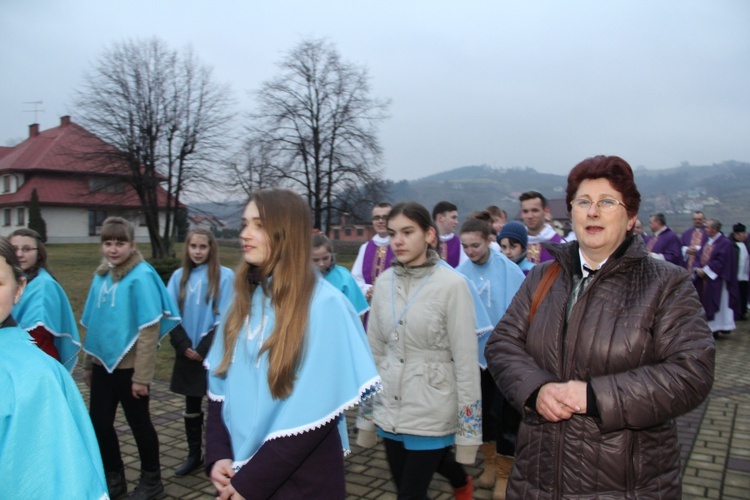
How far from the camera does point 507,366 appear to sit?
2.46 m

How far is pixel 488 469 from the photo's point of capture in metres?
5.00

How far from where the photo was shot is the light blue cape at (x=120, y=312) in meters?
4.52

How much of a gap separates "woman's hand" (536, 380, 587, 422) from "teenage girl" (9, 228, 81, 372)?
11.5 ft

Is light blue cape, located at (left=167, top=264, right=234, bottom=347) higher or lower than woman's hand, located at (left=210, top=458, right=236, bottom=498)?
higher

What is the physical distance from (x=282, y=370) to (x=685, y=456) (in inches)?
192

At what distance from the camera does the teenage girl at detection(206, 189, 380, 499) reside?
7.39ft

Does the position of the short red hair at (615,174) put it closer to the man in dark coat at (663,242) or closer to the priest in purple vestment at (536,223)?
the priest in purple vestment at (536,223)

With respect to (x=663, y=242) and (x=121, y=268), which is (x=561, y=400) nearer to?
(x=121, y=268)

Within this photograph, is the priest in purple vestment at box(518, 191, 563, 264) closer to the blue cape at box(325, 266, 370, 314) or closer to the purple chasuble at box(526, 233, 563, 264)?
the purple chasuble at box(526, 233, 563, 264)

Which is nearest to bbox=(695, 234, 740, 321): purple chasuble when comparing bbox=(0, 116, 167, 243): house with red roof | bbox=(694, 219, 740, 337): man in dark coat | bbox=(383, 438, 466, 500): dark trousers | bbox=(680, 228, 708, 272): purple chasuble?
bbox=(694, 219, 740, 337): man in dark coat

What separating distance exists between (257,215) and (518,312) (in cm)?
121

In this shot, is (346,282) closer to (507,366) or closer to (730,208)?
(507,366)

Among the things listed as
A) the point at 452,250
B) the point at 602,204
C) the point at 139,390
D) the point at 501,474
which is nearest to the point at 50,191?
the point at 452,250

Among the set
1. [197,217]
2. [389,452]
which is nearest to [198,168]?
[197,217]
